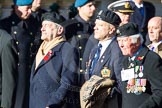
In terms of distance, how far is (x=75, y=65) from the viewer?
32.4 ft

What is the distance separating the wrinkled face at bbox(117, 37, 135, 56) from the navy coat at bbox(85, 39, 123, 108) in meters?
0.41

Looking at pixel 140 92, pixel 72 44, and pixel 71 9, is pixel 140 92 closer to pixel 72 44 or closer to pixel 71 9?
pixel 72 44

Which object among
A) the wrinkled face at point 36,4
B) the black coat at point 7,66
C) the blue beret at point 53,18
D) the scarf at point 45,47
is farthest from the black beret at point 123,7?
the black coat at point 7,66

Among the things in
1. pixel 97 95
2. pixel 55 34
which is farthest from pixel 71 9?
pixel 97 95

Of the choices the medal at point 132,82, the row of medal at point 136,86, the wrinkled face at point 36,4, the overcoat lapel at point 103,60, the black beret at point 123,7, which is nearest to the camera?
the row of medal at point 136,86

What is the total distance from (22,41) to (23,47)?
0.07 m

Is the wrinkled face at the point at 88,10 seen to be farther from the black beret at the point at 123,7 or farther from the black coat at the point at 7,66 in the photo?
the black coat at the point at 7,66

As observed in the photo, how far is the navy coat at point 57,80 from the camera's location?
9.80m

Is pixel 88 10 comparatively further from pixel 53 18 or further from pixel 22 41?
pixel 22 41

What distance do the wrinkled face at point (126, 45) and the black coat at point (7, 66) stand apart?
1.68m

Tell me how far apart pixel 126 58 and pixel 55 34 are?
125 centimetres

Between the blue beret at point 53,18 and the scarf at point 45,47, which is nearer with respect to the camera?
the scarf at point 45,47

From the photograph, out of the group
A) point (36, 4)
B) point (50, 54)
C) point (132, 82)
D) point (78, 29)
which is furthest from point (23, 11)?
point (132, 82)

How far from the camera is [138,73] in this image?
8.88 m
